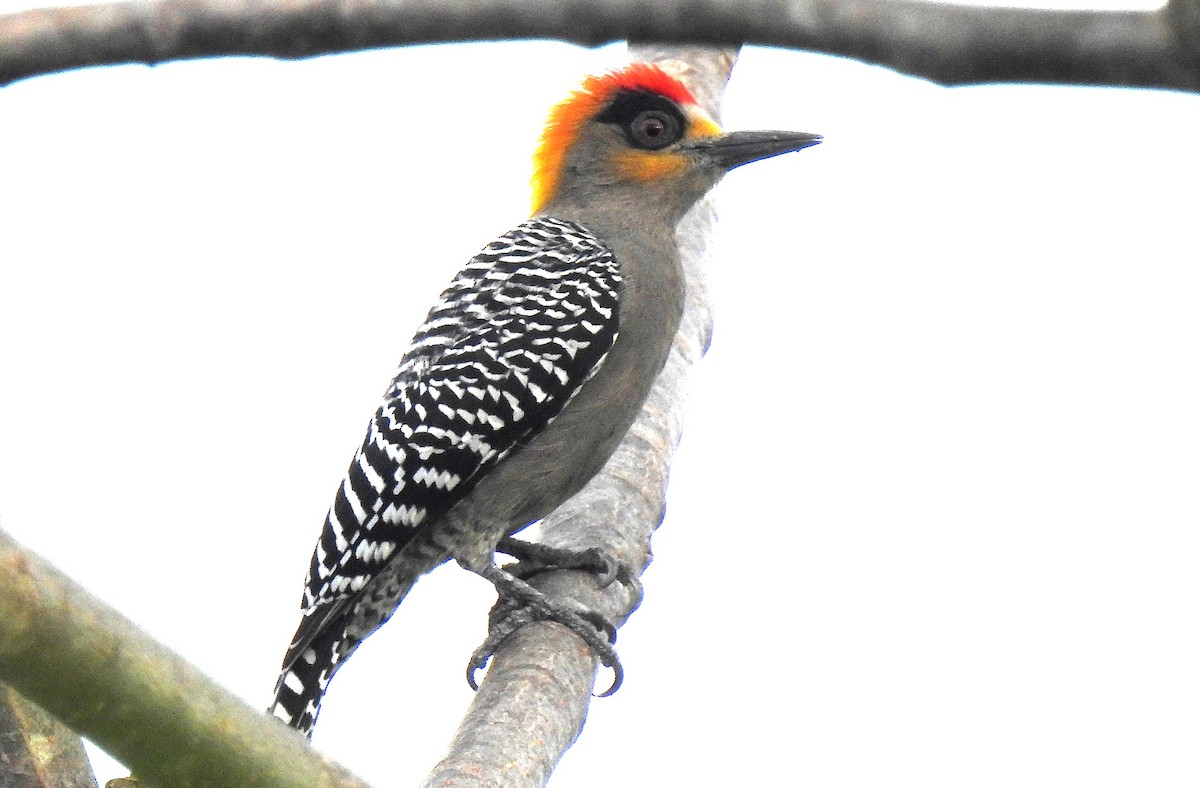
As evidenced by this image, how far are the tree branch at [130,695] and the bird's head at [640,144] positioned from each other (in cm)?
499

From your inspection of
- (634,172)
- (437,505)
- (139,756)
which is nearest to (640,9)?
(139,756)

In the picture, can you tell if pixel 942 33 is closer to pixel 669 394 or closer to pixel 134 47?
pixel 134 47

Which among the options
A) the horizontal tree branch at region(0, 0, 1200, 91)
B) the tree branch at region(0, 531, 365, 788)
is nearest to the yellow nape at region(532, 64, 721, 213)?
the tree branch at region(0, 531, 365, 788)

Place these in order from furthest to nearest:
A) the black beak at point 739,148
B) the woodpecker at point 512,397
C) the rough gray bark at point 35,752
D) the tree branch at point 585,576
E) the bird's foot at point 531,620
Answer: the black beak at point 739,148
the woodpecker at point 512,397
the bird's foot at point 531,620
the tree branch at point 585,576
the rough gray bark at point 35,752

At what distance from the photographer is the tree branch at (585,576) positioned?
4.45 m

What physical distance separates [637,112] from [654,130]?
0.14 metres

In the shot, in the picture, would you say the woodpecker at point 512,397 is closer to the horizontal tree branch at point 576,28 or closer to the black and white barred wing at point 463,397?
the black and white barred wing at point 463,397

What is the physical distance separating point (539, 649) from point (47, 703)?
3.35m

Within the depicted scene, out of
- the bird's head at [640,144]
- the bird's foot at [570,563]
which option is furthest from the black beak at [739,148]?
the bird's foot at [570,563]

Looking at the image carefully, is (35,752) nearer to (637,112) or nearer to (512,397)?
(512,397)

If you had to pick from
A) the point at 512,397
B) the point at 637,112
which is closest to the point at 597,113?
the point at 637,112

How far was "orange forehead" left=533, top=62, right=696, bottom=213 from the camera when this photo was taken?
7.19 m

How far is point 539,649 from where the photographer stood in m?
5.36

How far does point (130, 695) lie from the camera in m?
2.16
